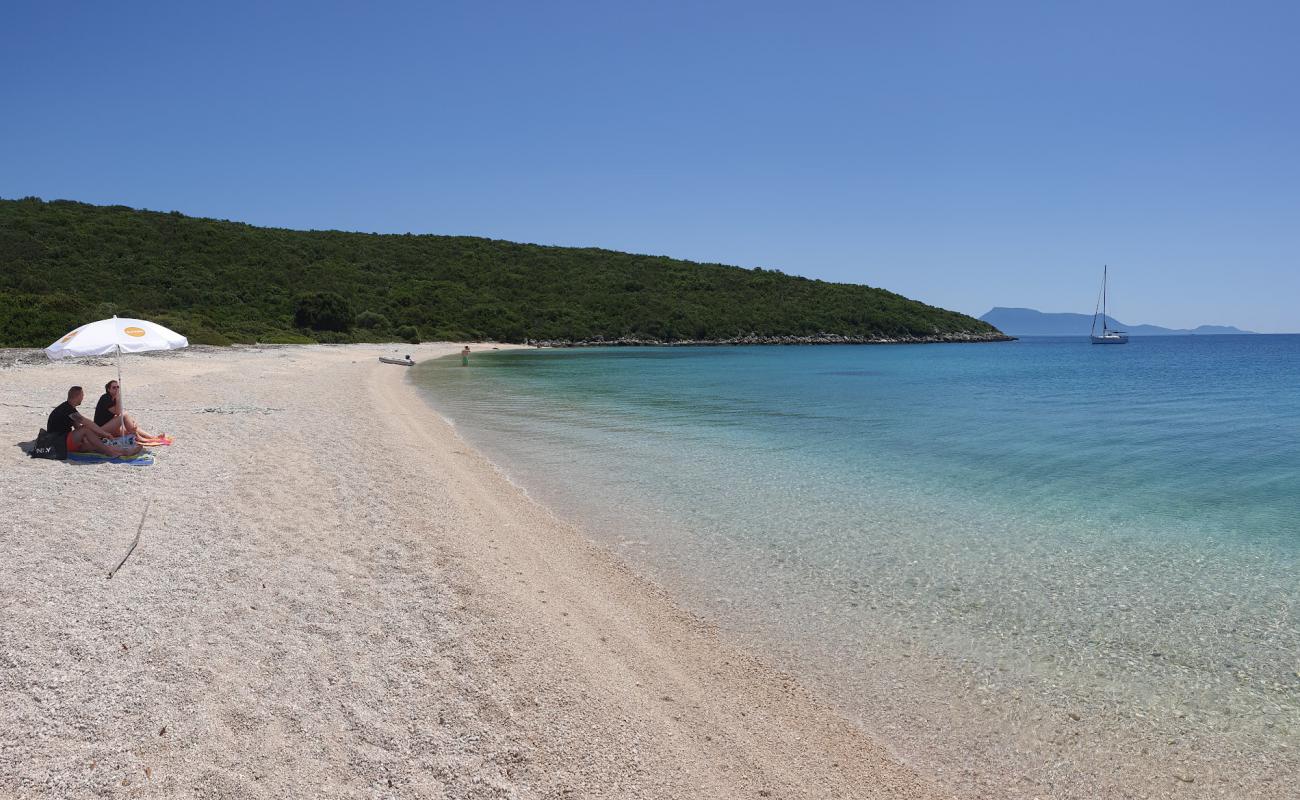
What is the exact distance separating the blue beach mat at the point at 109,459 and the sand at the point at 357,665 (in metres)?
0.65

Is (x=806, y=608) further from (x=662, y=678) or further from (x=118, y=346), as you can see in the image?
(x=118, y=346)

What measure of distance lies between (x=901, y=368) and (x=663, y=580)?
4486cm

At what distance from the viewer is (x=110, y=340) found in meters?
10.2

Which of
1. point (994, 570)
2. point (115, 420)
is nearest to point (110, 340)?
point (115, 420)

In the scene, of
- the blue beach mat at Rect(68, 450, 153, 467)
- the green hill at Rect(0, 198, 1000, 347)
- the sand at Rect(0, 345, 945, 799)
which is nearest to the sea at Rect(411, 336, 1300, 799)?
the sand at Rect(0, 345, 945, 799)

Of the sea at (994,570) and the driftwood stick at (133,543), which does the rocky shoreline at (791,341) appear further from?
the driftwood stick at (133,543)

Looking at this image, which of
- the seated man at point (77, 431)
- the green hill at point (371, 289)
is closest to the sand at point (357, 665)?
the seated man at point (77, 431)

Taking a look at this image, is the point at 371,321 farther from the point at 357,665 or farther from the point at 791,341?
the point at 357,665

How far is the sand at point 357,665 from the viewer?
374 cm

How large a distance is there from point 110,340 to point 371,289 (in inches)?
2533

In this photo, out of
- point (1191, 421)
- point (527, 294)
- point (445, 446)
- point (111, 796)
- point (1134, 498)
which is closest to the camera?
point (111, 796)

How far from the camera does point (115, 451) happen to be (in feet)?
32.9

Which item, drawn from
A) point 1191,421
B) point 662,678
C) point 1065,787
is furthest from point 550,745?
point 1191,421

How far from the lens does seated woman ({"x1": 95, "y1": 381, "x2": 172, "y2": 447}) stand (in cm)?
1032
